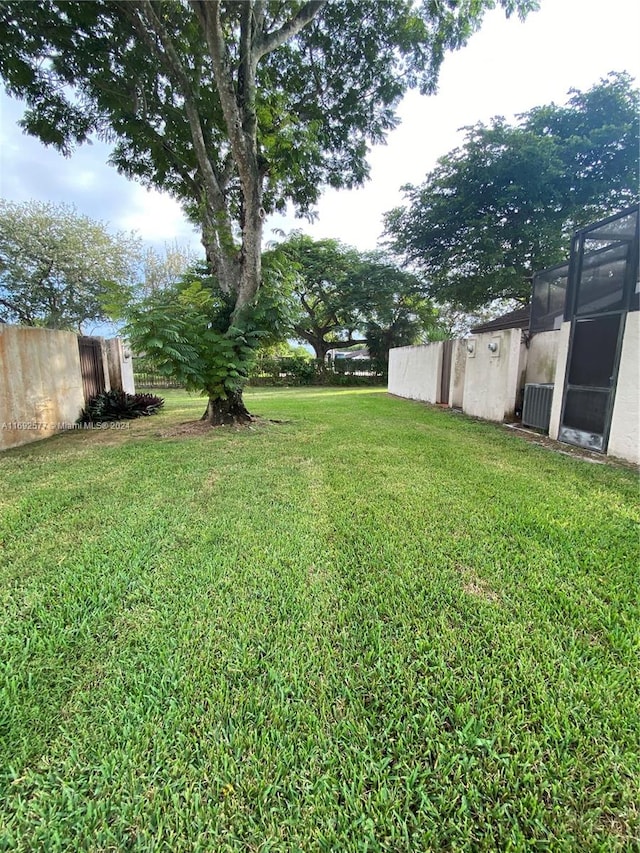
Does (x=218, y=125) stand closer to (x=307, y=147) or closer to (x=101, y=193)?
(x=307, y=147)

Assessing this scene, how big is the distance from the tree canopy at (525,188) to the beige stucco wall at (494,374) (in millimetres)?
6057

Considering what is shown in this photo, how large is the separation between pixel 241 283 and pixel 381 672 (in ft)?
22.1

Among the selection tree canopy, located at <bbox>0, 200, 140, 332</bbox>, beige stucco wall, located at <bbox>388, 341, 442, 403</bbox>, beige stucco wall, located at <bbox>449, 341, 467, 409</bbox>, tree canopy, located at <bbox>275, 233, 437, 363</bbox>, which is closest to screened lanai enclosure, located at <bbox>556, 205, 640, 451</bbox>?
beige stucco wall, located at <bbox>449, 341, 467, 409</bbox>

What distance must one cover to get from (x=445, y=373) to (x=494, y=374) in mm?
3172

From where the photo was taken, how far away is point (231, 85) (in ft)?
17.3

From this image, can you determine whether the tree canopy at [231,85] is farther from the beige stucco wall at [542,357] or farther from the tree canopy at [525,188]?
the tree canopy at [525,188]

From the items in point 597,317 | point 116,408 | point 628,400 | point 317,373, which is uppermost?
point 597,317

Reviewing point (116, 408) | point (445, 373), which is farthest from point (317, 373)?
point (116, 408)

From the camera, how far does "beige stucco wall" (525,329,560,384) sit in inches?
261

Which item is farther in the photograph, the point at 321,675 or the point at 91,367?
the point at 91,367

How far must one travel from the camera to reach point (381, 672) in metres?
1.50

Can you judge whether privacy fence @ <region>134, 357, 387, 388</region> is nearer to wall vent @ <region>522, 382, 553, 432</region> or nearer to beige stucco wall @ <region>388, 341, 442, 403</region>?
beige stucco wall @ <region>388, 341, 442, 403</region>

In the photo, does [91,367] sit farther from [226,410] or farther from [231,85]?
[231,85]

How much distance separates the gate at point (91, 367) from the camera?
25.3ft
